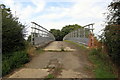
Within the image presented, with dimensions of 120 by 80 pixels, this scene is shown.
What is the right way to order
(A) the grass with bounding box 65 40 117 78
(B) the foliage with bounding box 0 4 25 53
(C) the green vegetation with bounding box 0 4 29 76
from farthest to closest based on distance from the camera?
(B) the foliage with bounding box 0 4 25 53
(C) the green vegetation with bounding box 0 4 29 76
(A) the grass with bounding box 65 40 117 78

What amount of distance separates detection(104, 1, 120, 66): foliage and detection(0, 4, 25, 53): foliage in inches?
165

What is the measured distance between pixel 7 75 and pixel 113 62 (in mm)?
3620

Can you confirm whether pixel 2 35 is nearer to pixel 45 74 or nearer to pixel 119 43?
pixel 45 74

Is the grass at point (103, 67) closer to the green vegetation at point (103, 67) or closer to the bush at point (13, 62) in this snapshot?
the green vegetation at point (103, 67)

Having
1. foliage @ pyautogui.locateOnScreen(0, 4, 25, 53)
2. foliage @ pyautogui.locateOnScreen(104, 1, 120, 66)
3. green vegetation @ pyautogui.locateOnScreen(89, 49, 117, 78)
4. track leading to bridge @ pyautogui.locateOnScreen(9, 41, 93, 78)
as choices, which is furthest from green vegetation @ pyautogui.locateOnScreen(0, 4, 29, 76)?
foliage @ pyautogui.locateOnScreen(104, 1, 120, 66)

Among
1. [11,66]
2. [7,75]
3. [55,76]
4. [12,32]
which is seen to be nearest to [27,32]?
[12,32]

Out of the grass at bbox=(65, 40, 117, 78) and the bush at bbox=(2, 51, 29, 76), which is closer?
the grass at bbox=(65, 40, 117, 78)

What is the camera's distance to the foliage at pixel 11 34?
7406 millimetres

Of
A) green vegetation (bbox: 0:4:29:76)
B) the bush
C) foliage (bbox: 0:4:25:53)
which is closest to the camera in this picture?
the bush

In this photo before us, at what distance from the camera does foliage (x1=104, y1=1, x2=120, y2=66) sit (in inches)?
202

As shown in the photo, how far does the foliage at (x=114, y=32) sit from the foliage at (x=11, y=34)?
4187 mm

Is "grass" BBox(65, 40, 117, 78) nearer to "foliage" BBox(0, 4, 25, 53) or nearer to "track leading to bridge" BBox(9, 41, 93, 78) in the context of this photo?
"track leading to bridge" BBox(9, 41, 93, 78)

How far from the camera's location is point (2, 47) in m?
7.52

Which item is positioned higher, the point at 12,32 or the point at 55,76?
the point at 12,32
